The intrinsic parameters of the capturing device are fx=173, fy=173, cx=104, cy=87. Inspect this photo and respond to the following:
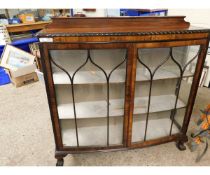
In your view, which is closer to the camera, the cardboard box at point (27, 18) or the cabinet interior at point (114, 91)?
the cabinet interior at point (114, 91)

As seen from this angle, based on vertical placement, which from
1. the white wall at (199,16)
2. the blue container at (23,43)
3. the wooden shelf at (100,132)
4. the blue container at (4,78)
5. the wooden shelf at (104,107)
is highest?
the white wall at (199,16)

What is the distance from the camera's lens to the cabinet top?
95 cm

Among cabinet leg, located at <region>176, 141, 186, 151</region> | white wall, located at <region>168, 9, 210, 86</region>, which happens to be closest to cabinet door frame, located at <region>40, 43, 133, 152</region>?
cabinet leg, located at <region>176, 141, 186, 151</region>

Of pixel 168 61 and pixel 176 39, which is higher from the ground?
pixel 176 39

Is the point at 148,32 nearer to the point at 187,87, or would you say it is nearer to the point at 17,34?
Result: the point at 187,87

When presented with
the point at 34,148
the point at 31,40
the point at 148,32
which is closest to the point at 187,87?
the point at 148,32

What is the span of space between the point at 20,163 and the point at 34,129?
42 cm

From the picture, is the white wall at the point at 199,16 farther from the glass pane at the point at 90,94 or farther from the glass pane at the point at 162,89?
the glass pane at the point at 90,94

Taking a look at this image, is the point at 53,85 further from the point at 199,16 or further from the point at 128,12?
the point at 199,16

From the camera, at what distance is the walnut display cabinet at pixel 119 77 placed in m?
0.97

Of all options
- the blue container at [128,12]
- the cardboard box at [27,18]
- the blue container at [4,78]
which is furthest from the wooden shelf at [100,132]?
the cardboard box at [27,18]

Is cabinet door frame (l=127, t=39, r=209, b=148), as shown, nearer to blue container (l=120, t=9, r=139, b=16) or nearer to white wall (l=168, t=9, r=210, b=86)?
white wall (l=168, t=9, r=210, b=86)

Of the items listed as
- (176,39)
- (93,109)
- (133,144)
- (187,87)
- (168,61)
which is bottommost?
(133,144)

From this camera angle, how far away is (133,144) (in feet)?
4.39
